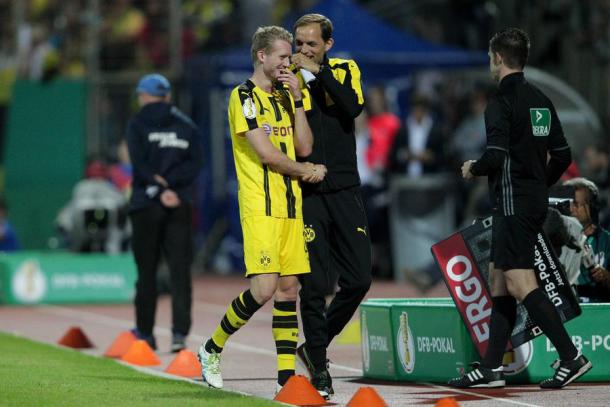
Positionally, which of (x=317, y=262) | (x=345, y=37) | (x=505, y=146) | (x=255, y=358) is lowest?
(x=255, y=358)

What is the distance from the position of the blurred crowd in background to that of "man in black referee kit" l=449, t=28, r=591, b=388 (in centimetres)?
1228

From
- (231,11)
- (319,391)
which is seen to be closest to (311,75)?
(319,391)

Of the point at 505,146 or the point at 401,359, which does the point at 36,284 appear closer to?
the point at 401,359

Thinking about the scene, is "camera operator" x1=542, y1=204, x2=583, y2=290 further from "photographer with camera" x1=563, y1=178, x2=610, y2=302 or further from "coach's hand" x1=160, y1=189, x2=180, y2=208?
"coach's hand" x1=160, y1=189, x2=180, y2=208

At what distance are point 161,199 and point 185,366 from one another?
254 centimetres

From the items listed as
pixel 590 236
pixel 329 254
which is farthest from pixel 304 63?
pixel 590 236

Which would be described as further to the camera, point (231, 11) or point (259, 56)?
point (231, 11)

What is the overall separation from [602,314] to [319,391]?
81.6 inches

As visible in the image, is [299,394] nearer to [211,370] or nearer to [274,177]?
[211,370]

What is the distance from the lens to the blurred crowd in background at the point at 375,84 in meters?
22.8

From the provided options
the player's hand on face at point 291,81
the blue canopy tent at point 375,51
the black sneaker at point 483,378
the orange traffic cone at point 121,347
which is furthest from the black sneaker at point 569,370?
the blue canopy tent at point 375,51

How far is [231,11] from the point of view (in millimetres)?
28391

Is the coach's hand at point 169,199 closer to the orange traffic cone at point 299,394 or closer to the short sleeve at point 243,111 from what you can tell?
the short sleeve at point 243,111

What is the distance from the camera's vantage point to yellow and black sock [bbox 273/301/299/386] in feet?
30.8
